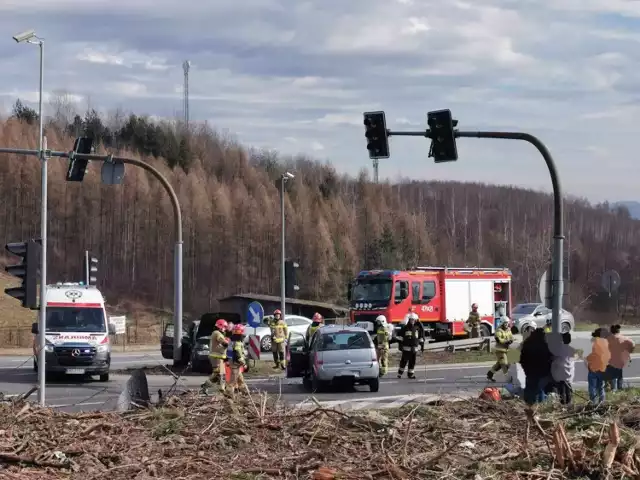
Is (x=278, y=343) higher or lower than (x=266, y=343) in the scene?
higher

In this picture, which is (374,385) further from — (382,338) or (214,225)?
(214,225)

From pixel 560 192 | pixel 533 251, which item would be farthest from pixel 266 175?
pixel 560 192

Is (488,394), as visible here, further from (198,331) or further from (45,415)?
(198,331)

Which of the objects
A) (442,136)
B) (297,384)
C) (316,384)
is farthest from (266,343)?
(442,136)

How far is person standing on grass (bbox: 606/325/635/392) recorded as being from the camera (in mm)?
19047

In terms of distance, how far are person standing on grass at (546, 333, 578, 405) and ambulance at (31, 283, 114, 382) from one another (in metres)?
13.4

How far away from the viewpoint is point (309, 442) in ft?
32.4

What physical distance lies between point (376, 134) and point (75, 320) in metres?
10.7

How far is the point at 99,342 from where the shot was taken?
2597cm

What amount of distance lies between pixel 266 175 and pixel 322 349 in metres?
86.6

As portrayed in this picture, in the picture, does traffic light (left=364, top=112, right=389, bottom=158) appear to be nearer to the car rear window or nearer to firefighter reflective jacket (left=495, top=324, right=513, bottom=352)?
the car rear window

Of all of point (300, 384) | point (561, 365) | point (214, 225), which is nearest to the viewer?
point (561, 365)

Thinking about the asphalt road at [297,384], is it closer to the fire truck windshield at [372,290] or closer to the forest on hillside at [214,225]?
the fire truck windshield at [372,290]

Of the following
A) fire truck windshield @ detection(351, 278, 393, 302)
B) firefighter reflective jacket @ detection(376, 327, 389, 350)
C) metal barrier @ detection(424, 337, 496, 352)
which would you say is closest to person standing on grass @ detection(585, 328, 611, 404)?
firefighter reflective jacket @ detection(376, 327, 389, 350)
